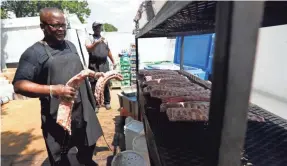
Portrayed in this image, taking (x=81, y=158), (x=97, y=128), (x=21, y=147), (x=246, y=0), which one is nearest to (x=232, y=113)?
(x=246, y=0)

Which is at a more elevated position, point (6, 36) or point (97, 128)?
point (6, 36)

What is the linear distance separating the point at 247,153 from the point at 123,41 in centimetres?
1660

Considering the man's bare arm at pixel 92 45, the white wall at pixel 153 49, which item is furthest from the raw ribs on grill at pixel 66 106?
the white wall at pixel 153 49

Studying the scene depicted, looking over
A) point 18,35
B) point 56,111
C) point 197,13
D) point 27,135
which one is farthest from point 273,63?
point 18,35

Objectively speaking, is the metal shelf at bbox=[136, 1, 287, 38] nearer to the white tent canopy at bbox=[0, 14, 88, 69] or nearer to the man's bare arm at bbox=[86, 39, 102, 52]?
the man's bare arm at bbox=[86, 39, 102, 52]

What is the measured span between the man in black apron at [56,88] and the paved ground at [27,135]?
87cm

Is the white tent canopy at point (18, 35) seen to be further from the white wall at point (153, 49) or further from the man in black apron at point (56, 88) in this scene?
the man in black apron at point (56, 88)

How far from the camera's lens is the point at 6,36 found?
1083 cm

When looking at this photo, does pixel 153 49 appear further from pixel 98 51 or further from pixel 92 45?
pixel 92 45

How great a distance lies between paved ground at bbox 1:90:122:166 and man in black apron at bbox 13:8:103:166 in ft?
2.87

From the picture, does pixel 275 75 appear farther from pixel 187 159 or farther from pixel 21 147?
pixel 21 147

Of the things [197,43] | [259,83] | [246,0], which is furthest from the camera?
[197,43]

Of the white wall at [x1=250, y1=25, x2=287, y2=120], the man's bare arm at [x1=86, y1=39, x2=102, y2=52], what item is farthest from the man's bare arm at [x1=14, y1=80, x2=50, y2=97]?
the man's bare arm at [x1=86, y1=39, x2=102, y2=52]

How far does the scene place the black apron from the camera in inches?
83.6
